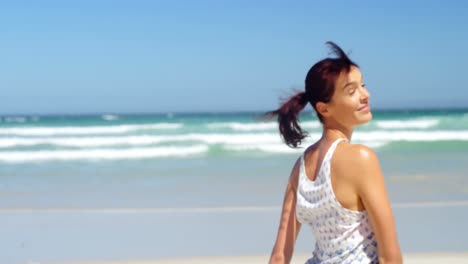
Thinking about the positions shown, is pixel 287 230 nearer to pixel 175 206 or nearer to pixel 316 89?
pixel 316 89

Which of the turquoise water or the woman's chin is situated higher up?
the woman's chin

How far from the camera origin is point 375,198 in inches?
78.5

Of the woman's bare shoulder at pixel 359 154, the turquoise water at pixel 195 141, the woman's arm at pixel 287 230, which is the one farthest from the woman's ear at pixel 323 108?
the turquoise water at pixel 195 141

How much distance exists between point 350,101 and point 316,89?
0.11 meters

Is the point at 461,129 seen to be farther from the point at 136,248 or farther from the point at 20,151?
the point at 136,248

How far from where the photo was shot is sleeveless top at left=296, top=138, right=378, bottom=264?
6.93 ft

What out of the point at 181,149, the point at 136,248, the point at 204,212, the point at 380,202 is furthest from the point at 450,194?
the point at 181,149

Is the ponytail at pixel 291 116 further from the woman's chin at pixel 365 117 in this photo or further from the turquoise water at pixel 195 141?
the turquoise water at pixel 195 141

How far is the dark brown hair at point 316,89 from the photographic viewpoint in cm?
211

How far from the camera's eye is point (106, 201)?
8.20 metres

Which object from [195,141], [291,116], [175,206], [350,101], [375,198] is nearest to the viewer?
[375,198]

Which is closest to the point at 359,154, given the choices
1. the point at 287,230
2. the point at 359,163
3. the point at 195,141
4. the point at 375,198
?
the point at 359,163

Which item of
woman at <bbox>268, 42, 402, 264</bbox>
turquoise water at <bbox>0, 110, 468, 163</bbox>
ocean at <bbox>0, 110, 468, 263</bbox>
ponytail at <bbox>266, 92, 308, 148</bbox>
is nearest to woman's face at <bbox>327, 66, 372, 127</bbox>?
woman at <bbox>268, 42, 402, 264</bbox>

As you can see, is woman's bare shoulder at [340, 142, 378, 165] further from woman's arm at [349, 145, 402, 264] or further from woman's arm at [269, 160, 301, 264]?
woman's arm at [269, 160, 301, 264]
